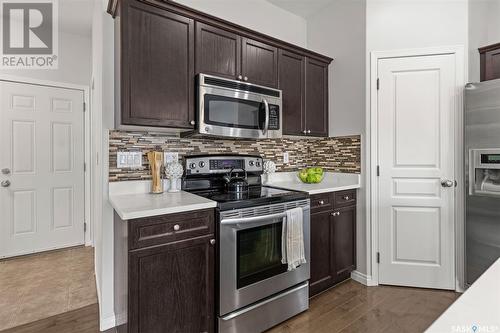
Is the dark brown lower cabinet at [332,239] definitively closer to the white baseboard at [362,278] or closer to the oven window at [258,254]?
the white baseboard at [362,278]

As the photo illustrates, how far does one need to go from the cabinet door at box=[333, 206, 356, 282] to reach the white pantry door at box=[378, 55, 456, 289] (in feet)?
0.84

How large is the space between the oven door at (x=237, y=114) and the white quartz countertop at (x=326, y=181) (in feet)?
1.93

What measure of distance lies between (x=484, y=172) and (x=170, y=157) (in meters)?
2.63

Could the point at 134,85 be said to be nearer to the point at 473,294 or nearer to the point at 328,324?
the point at 473,294

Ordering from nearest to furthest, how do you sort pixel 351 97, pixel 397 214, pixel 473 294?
pixel 473 294 < pixel 397 214 < pixel 351 97

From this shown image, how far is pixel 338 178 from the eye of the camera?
9.88 ft

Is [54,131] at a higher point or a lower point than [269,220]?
higher

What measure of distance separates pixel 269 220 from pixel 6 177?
11.1ft

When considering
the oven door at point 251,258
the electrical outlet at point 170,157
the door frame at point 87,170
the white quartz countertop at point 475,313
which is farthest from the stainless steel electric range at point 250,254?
the door frame at point 87,170

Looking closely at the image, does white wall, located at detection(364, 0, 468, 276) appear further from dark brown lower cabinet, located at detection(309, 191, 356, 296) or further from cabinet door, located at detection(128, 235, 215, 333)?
cabinet door, located at detection(128, 235, 215, 333)

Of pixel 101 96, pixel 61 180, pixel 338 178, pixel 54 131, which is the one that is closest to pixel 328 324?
pixel 338 178

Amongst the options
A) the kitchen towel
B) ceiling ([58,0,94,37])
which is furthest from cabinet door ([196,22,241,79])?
ceiling ([58,0,94,37])

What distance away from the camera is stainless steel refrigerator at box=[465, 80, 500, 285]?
2266mm

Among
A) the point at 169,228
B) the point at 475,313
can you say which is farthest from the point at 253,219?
the point at 475,313
